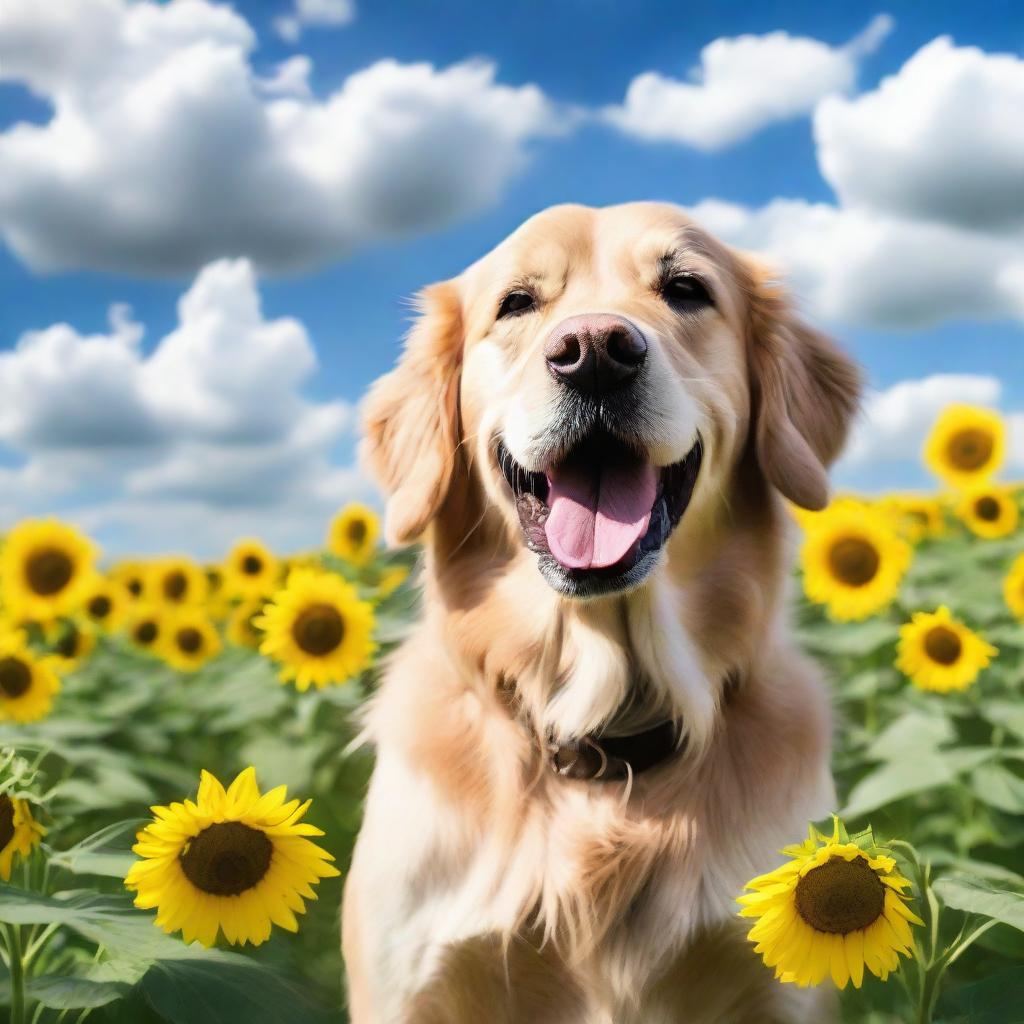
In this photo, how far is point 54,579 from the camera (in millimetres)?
5559

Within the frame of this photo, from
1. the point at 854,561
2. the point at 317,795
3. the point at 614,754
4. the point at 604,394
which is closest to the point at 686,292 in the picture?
the point at 604,394

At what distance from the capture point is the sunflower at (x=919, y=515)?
306 inches

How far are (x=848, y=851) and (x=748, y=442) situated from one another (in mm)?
1546

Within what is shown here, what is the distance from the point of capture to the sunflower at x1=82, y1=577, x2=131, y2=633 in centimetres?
639

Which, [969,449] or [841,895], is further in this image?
[969,449]

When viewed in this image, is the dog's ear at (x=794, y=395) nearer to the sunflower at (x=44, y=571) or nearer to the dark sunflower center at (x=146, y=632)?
the sunflower at (x=44, y=571)

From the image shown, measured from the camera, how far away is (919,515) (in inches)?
320

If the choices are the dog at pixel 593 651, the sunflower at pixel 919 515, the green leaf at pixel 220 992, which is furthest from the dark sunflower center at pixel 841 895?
the sunflower at pixel 919 515

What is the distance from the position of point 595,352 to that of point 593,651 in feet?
2.81

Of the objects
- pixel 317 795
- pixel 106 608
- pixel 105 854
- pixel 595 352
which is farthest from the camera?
pixel 106 608

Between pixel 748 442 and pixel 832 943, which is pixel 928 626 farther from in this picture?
pixel 832 943

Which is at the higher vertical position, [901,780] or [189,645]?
[901,780]

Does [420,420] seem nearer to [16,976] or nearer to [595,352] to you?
[595,352]

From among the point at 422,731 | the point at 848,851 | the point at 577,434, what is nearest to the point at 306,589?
the point at 422,731
